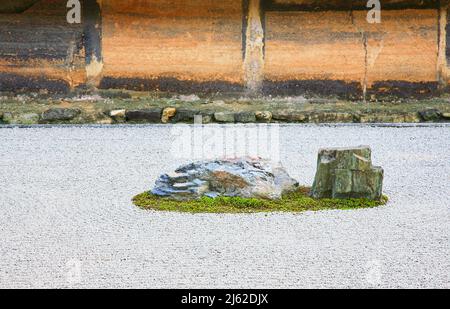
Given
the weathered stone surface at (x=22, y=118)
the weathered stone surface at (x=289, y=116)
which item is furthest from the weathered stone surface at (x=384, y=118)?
the weathered stone surface at (x=22, y=118)

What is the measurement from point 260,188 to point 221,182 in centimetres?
27

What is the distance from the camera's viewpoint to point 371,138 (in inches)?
356

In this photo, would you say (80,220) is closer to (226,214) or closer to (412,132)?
(226,214)

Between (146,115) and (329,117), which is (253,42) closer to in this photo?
(329,117)

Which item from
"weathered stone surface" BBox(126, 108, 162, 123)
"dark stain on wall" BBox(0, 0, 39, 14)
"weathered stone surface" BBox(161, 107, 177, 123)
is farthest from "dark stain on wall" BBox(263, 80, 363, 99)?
"dark stain on wall" BBox(0, 0, 39, 14)

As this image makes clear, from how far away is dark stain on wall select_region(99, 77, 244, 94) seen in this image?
10.7 metres

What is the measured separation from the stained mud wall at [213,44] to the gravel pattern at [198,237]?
3.50 metres

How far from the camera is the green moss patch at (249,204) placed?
5184 mm

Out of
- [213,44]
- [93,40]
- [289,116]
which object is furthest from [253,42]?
[93,40]

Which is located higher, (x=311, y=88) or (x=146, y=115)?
(x=311, y=88)

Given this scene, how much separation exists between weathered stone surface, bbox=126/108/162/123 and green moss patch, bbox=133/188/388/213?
197 inches

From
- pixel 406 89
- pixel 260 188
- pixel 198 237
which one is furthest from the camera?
pixel 406 89

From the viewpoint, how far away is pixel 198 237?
176 inches

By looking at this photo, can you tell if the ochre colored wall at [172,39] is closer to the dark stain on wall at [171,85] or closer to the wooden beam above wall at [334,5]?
the dark stain on wall at [171,85]
